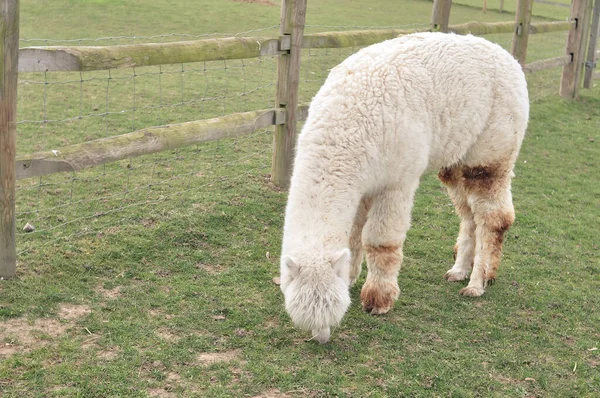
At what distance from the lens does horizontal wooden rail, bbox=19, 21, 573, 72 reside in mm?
4418

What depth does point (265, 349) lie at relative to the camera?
4129mm

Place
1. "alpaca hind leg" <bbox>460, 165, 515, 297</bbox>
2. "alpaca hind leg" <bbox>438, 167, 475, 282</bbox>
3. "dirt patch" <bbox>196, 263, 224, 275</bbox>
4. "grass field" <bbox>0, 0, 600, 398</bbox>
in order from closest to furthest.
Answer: "grass field" <bbox>0, 0, 600, 398</bbox>
"alpaca hind leg" <bbox>460, 165, 515, 297</bbox>
"dirt patch" <bbox>196, 263, 224, 275</bbox>
"alpaca hind leg" <bbox>438, 167, 475, 282</bbox>

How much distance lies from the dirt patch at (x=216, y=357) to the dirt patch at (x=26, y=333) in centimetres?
85

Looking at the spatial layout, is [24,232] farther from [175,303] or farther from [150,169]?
[150,169]

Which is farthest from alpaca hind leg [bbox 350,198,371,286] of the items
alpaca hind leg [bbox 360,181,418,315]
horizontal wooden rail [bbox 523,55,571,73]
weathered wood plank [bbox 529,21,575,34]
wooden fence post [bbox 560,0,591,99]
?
wooden fence post [bbox 560,0,591,99]

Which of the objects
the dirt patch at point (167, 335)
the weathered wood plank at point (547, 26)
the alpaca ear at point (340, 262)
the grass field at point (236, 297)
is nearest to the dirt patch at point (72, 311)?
the grass field at point (236, 297)

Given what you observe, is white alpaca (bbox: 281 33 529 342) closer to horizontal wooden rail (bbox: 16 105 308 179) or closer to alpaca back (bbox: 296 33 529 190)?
alpaca back (bbox: 296 33 529 190)

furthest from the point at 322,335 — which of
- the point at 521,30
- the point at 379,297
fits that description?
the point at 521,30

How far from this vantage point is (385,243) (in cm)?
458

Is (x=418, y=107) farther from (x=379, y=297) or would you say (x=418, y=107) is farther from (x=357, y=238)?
(x=379, y=297)

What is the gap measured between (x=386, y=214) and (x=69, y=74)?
26.3 ft

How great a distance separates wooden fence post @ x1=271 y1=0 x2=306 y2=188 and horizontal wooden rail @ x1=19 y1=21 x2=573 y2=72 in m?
0.10

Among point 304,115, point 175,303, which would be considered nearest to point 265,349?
point 175,303

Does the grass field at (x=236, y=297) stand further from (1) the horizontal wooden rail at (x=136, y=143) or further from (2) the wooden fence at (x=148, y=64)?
(1) the horizontal wooden rail at (x=136, y=143)
